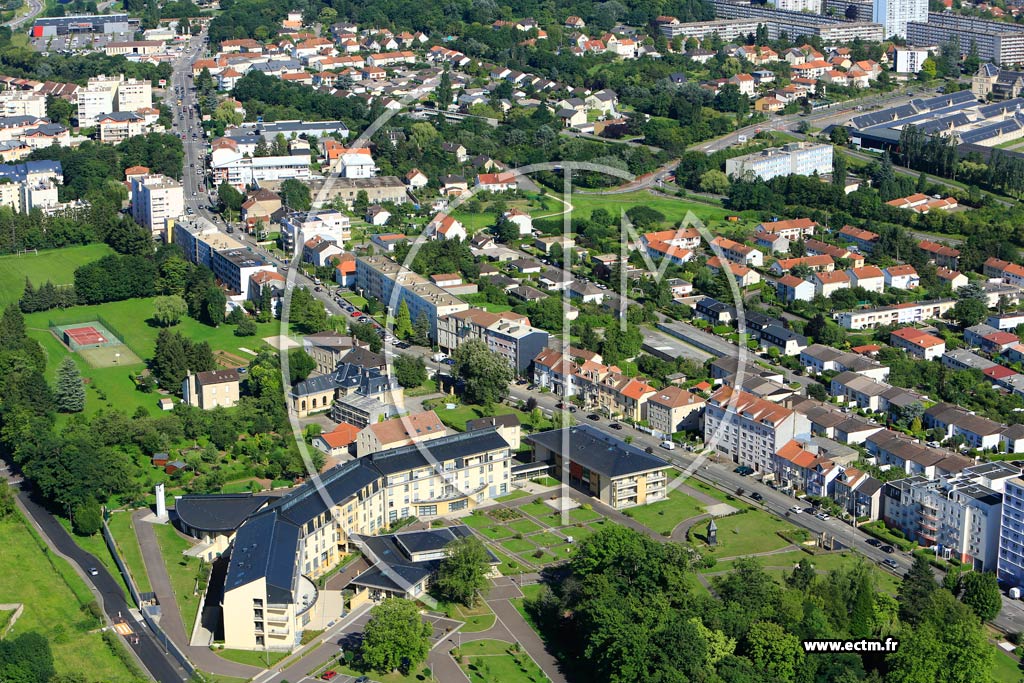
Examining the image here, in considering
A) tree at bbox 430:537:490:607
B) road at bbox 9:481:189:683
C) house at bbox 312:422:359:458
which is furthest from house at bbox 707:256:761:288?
road at bbox 9:481:189:683

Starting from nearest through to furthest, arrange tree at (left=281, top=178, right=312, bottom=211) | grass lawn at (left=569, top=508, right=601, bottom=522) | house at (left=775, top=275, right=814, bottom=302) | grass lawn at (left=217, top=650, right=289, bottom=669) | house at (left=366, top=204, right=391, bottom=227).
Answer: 1. grass lawn at (left=217, top=650, right=289, bottom=669)
2. grass lawn at (left=569, top=508, right=601, bottom=522)
3. house at (left=775, top=275, right=814, bottom=302)
4. house at (left=366, top=204, right=391, bottom=227)
5. tree at (left=281, top=178, right=312, bottom=211)

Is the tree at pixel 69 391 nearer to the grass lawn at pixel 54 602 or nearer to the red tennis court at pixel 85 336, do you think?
the red tennis court at pixel 85 336

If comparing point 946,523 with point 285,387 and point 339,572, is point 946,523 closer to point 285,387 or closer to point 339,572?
point 339,572

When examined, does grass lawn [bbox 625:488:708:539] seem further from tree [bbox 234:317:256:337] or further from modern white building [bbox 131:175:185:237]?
modern white building [bbox 131:175:185:237]

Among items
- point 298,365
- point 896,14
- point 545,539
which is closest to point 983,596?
point 545,539

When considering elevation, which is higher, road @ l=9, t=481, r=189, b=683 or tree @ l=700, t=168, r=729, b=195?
tree @ l=700, t=168, r=729, b=195

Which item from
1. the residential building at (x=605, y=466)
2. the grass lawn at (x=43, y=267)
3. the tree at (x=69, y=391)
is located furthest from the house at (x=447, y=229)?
the residential building at (x=605, y=466)

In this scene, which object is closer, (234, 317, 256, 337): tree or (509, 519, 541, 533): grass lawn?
(509, 519, 541, 533): grass lawn
